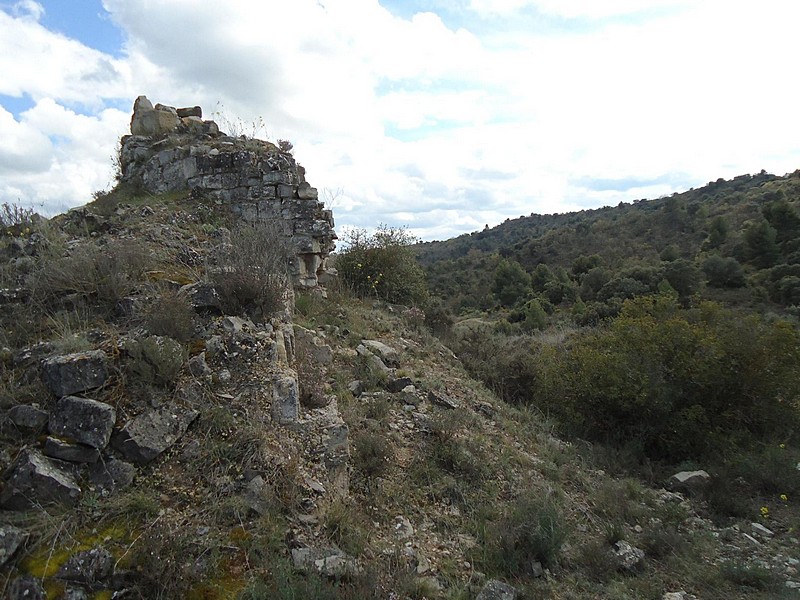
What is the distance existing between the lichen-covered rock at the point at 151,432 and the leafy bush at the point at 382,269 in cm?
759

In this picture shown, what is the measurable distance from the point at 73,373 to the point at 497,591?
3431mm

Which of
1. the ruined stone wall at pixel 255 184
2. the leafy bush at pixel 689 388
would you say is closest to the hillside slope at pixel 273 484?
the leafy bush at pixel 689 388

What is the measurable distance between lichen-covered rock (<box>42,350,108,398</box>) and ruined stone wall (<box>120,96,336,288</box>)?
15.1 ft

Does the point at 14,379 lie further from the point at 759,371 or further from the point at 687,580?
the point at 759,371

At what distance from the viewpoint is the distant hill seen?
2197 cm

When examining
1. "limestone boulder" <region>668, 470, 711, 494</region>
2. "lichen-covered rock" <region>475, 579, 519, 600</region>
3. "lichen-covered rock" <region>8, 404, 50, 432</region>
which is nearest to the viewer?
"lichen-covered rock" <region>8, 404, 50, 432</region>

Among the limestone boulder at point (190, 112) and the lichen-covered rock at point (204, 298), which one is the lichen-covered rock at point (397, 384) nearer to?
the lichen-covered rock at point (204, 298)

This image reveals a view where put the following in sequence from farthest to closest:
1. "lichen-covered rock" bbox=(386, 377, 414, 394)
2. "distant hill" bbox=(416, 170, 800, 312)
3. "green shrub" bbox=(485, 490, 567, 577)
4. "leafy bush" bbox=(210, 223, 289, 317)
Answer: "distant hill" bbox=(416, 170, 800, 312) → "lichen-covered rock" bbox=(386, 377, 414, 394) → "leafy bush" bbox=(210, 223, 289, 317) → "green shrub" bbox=(485, 490, 567, 577)

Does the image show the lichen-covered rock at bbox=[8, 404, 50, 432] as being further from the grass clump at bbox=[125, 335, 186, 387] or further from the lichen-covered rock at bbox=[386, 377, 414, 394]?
the lichen-covered rock at bbox=[386, 377, 414, 394]

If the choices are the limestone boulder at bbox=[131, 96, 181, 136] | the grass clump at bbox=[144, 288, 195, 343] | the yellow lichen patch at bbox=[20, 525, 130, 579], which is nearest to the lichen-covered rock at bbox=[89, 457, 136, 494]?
the yellow lichen patch at bbox=[20, 525, 130, 579]

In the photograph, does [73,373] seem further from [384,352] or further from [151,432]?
[384,352]

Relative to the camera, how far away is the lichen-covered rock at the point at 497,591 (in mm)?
3449

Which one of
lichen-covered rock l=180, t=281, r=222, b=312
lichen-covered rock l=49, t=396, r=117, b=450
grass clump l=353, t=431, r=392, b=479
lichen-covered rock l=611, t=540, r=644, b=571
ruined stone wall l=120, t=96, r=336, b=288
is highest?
ruined stone wall l=120, t=96, r=336, b=288

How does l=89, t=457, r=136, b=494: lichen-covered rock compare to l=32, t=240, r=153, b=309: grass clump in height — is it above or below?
below
